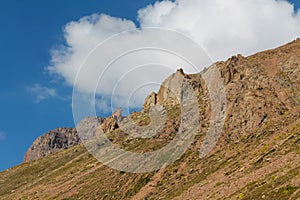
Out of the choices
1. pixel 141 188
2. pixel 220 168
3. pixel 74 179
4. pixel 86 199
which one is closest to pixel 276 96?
pixel 220 168

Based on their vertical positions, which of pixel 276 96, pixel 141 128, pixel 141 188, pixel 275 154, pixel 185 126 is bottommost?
pixel 275 154

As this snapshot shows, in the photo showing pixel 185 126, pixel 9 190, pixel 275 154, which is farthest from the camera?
pixel 9 190

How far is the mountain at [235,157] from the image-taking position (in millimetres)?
45312

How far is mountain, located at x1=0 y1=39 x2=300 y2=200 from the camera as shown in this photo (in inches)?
1784

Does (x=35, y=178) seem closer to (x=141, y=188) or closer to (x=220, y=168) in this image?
(x=141, y=188)

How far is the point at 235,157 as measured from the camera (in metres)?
57.8

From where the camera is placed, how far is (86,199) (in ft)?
250

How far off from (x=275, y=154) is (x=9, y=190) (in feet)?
319

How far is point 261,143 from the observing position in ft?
189

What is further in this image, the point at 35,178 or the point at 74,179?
the point at 35,178

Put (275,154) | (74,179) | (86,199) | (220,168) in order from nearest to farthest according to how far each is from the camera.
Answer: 1. (275,154)
2. (220,168)
3. (86,199)
4. (74,179)

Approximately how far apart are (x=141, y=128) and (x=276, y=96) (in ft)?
192

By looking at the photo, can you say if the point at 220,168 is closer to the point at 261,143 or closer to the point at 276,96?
the point at 261,143

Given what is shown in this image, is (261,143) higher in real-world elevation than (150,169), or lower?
lower
